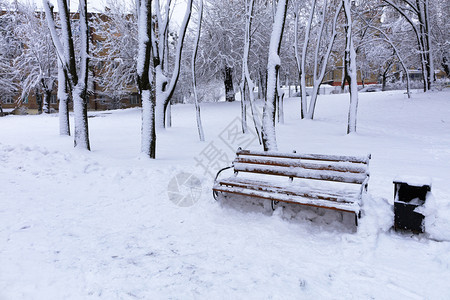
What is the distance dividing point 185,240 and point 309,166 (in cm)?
214

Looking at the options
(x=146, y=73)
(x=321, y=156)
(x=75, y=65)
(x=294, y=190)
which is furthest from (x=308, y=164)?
(x=75, y=65)

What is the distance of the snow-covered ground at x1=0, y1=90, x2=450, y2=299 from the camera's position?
2.87 m

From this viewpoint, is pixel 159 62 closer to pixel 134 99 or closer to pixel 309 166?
pixel 309 166

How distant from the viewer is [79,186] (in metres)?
5.86

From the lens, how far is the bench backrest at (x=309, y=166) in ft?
14.1

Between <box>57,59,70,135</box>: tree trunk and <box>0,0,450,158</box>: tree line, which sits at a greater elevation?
<box>0,0,450,158</box>: tree line

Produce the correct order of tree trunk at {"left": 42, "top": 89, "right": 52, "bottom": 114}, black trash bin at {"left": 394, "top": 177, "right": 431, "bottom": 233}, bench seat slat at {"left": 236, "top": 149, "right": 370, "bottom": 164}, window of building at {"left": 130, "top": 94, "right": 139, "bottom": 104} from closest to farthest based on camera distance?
1. black trash bin at {"left": 394, "top": 177, "right": 431, "bottom": 233}
2. bench seat slat at {"left": 236, "top": 149, "right": 370, "bottom": 164}
3. tree trunk at {"left": 42, "top": 89, "right": 52, "bottom": 114}
4. window of building at {"left": 130, "top": 94, "right": 139, "bottom": 104}

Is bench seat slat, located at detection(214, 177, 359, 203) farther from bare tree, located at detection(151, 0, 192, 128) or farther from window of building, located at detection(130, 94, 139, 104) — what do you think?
window of building, located at detection(130, 94, 139, 104)

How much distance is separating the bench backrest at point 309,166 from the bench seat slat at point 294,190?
0.75 ft

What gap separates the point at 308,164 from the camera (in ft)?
15.3

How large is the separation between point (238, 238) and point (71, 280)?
76.9 inches

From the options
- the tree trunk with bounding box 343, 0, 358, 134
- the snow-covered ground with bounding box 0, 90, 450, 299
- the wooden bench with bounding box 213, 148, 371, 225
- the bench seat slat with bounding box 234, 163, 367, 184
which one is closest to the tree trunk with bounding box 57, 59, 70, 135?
the snow-covered ground with bounding box 0, 90, 450, 299

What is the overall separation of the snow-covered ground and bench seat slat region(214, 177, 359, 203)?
1.07 feet

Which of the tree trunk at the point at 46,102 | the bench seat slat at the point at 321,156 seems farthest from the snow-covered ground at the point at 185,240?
the tree trunk at the point at 46,102
